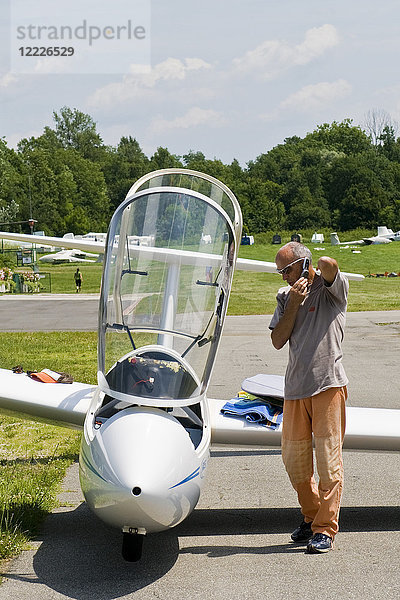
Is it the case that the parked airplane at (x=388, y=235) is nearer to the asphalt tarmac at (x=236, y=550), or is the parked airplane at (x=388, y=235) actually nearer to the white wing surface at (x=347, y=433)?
the asphalt tarmac at (x=236, y=550)

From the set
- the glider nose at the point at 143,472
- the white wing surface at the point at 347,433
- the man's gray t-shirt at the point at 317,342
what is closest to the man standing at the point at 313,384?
the man's gray t-shirt at the point at 317,342

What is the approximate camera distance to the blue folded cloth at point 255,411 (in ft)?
20.0

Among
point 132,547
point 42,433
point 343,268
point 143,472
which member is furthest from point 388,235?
point 143,472

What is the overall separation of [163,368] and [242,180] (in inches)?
4125

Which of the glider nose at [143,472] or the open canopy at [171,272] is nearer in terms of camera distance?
the glider nose at [143,472]

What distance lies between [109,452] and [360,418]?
101 inches

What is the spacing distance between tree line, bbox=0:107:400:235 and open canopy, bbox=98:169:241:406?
79691 millimetres

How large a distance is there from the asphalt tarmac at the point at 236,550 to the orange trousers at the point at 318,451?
0.96 feet

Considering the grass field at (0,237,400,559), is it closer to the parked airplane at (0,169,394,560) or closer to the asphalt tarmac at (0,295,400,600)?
the asphalt tarmac at (0,295,400,600)

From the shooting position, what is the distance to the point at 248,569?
190 inches

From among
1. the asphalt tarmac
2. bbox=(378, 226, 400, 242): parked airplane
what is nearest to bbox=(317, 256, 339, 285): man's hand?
the asphalt tarmac

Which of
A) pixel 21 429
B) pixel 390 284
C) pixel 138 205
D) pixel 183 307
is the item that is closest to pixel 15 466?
pixel 21 429

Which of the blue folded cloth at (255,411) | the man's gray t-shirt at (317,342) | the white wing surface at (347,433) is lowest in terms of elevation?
the white wing surface at (347,433)

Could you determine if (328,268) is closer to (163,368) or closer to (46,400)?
(163,368)
